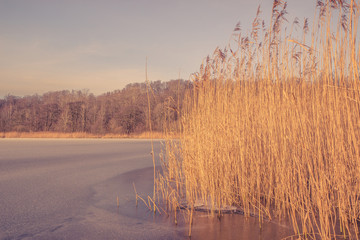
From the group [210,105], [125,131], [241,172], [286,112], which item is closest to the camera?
[286,112]

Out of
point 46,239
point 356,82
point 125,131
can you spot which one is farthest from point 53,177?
point 125,131

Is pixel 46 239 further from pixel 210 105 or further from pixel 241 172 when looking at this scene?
pixel 210 105

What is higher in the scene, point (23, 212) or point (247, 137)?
point (247, 137)

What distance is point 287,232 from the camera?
1.96 metres

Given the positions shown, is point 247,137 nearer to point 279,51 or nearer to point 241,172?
point 241,172

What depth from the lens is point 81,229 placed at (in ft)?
6.64

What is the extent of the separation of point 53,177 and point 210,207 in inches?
102

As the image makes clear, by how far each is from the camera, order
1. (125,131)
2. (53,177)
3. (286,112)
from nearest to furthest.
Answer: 1. (286,112)
2. (53,177)
3. (125,131)

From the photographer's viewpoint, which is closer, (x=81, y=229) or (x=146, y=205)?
(x=81, y=229)

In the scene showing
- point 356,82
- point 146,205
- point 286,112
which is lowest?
point 146,205

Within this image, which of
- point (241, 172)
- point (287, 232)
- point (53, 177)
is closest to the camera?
point (287, 232)

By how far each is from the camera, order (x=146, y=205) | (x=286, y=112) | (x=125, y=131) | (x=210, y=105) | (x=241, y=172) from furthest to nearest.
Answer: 1. (x=125, y=131)
2. (x=210, y=105)
3. (x=146, y=205)
4. (x=241, y=172)
5. (x=286, y=112)

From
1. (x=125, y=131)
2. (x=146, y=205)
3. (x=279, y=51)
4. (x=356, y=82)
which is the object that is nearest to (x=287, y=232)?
(x=356, y=82)

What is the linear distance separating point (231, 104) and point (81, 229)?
179cm
